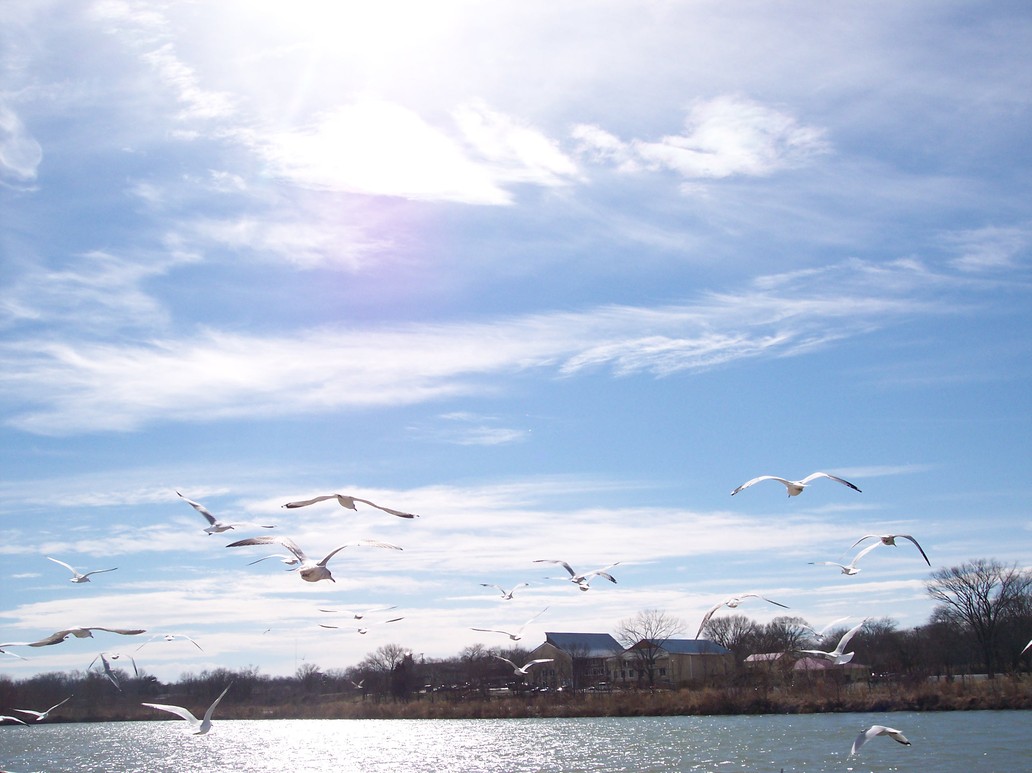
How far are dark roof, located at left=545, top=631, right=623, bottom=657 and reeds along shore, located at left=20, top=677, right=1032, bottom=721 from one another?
46.1 metres

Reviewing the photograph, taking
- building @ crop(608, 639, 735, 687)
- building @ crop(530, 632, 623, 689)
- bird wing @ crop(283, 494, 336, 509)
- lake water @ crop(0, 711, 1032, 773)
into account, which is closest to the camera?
bird wing @ crop(283, 494, 336, 509)

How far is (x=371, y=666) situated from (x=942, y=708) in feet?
253

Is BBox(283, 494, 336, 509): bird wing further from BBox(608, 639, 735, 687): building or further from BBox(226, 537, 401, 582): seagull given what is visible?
BBox(608, 639, 735, 687): building

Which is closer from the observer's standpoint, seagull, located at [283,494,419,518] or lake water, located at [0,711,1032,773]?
seagull, located at [283,494,419,518]

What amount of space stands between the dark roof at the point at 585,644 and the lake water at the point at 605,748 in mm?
53176

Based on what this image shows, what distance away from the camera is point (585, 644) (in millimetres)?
155625

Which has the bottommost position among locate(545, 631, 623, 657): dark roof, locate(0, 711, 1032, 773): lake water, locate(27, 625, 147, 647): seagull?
locate(0, 711, 1032, 773): lake water

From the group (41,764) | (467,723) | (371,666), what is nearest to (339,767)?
(41,764)

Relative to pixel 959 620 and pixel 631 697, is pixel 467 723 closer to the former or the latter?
pixel 631 697

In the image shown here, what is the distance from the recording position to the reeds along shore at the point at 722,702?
6228cm

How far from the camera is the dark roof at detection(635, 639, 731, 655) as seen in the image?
419 ft

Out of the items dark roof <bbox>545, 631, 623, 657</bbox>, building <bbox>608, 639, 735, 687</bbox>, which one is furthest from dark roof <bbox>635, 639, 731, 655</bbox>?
dark roof <bbox>545, 631, 623, 657</bbox>

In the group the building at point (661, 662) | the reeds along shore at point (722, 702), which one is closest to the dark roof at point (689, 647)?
the building at point (661, 662)

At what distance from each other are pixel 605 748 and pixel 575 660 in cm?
7814
